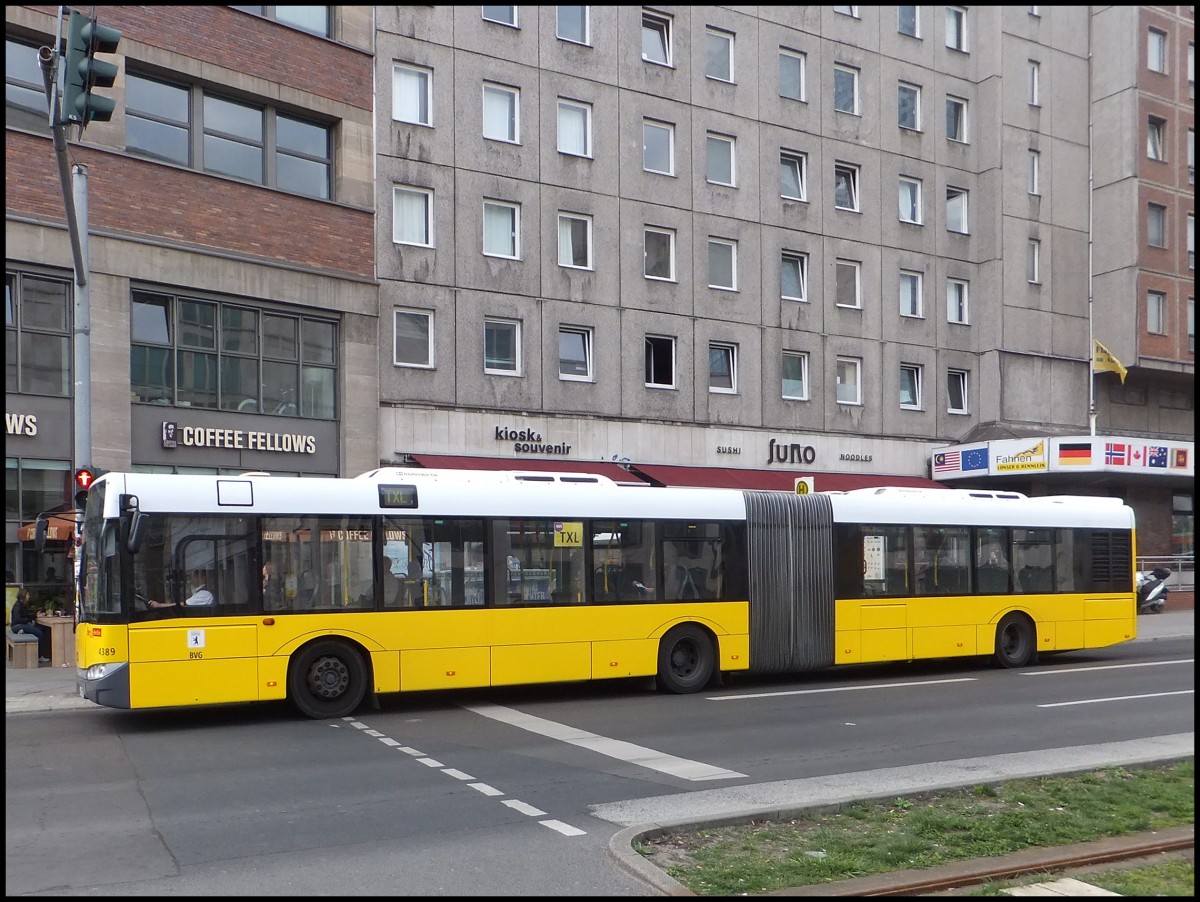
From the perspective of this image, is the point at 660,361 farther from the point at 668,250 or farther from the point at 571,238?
the point at 571,238

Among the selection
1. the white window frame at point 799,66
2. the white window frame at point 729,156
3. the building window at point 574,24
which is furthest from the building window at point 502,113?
the white window frame at point 799,66

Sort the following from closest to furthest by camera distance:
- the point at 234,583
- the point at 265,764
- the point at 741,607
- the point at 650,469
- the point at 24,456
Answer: the point at 265,764 < the point at 234,583 < the point at 741,607 < the point at 24,456 < the point at 650,469

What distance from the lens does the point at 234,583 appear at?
44.9ft

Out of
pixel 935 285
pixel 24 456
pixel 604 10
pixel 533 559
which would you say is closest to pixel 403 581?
pixel 533 559

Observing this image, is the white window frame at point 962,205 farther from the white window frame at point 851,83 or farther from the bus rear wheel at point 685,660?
the bus rear wheel at point 685,660

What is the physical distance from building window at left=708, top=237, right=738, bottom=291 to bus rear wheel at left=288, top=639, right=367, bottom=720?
20031mm

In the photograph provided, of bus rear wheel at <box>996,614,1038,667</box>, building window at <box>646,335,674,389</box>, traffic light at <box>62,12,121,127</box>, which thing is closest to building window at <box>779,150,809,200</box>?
building window at <box>646,335,674,389</box>

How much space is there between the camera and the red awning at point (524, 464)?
26.9 metres

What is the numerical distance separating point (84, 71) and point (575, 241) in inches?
759

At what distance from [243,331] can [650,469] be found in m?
10.5

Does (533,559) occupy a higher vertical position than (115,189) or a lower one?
lower

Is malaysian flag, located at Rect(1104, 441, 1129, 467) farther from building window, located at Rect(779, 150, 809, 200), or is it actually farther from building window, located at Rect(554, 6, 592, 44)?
building window, located at Rect(554, 6, 592, 44)

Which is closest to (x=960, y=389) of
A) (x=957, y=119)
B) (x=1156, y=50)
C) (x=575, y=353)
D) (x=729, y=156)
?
(x=957, y=119)

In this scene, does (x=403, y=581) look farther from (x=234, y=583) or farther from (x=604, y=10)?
(x=604, y=10)
